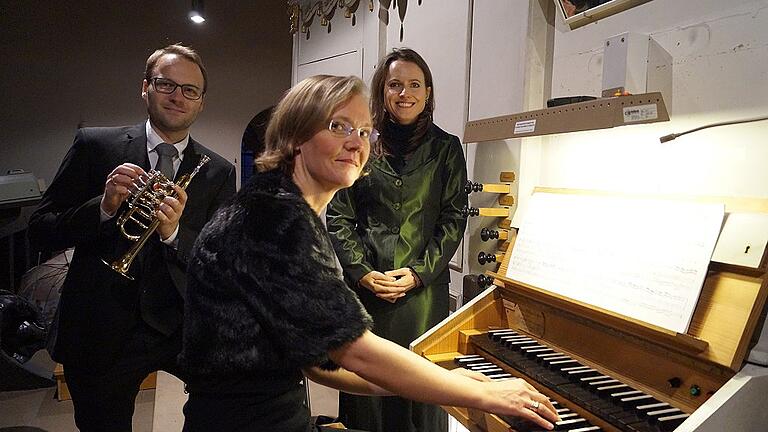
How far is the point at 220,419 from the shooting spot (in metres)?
1.21

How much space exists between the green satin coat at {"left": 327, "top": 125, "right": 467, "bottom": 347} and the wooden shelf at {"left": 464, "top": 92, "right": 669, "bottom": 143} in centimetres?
33

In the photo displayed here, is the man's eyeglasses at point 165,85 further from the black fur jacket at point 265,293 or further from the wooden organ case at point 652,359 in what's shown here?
the wooden organ case at point 652,359

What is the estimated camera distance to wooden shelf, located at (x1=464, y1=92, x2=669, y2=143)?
4.45 feet

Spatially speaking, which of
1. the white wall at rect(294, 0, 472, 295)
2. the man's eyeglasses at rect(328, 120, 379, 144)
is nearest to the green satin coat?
the white wall at rect(294, 0, 472, 295)

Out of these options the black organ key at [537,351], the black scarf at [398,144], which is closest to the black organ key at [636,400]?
the black organ key at [537,351]

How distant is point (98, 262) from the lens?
1.72 metres

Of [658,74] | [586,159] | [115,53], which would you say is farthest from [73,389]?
[115,53]

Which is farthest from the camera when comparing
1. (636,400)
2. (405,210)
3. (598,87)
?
(405,210)

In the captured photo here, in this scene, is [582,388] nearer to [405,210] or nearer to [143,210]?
[405,210]

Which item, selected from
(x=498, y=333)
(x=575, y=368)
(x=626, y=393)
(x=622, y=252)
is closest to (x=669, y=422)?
(x=626, y=393)

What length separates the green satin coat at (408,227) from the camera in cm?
215

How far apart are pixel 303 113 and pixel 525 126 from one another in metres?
0.75

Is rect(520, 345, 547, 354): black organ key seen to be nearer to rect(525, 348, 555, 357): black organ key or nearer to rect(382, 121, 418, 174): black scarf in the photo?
rect(525, 348, 555, 357): black organ key

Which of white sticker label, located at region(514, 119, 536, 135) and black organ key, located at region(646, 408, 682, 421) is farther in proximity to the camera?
white sticker label, located at region(514, 119, 536, 135)
